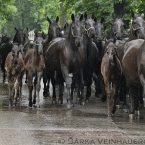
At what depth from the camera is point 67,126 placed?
13.4 meters

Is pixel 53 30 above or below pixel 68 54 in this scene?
above

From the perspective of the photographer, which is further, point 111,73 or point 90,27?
point 90,27

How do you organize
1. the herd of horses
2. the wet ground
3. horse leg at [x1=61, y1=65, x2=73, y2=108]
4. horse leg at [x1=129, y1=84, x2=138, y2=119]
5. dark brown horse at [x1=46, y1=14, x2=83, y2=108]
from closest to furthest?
the wet ground
horse leg at [x1=129, y1=84, x2=138, y2=119]
the herd of horses
horse leg at [x1=61, y1=65, x2=73, y2=108]
dark brown horse at [x1=46, y1=14, x2=83, y2=108]

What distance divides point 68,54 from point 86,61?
1.27 meters

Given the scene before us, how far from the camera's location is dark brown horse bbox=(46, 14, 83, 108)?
18.3 metres

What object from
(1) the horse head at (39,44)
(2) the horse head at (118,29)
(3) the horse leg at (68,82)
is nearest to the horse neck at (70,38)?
(3) the horse leg at (68,82)

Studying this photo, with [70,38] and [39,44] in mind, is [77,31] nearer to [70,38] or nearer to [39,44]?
[70,38]

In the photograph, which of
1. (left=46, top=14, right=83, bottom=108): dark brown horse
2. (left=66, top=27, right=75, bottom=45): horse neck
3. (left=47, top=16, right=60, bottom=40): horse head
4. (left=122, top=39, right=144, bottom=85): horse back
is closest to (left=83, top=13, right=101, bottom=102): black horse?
(left=46, top=14, right=83, bottom=108): dark brown horse

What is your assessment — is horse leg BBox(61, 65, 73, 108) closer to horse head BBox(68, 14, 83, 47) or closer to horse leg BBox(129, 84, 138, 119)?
horse head BBox(68, 14, 83, 47)

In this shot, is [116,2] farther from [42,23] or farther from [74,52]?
[42,23]

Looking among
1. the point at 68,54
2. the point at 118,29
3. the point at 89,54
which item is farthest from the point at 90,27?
the point at 118,29

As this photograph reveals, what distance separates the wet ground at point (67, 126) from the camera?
11344mm

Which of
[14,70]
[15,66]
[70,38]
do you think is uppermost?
[70,38]

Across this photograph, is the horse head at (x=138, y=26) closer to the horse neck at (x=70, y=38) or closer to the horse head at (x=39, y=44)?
the horse neck at (x=70, y=38)
